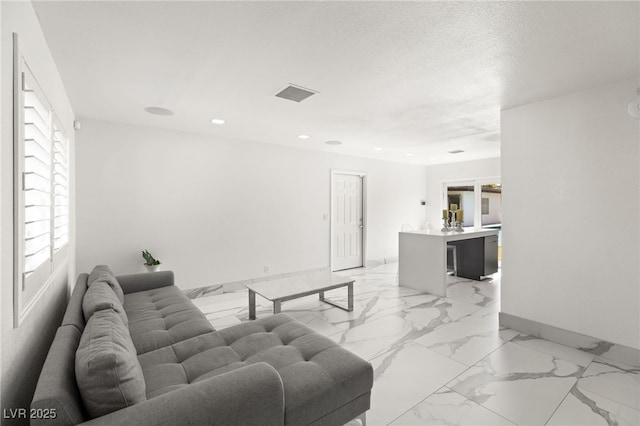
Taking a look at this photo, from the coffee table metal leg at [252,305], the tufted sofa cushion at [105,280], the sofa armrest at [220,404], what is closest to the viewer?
the sofa armrest at [220,404]

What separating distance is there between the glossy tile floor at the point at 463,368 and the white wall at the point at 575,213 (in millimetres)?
369

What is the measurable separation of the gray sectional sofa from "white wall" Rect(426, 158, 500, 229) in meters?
6.08

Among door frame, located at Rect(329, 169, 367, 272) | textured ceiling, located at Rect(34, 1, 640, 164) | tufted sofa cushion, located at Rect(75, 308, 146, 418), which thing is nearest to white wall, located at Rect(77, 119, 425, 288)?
door frame, located at Rect(329, 169, 367, 272)

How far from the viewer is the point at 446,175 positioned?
741cm

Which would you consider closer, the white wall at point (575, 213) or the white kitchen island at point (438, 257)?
the white wall at point (575, 213)

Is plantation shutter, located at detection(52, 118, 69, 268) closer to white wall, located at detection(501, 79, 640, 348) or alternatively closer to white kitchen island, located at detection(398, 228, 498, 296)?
white wall, located at detection(501, 79, 640, 348)

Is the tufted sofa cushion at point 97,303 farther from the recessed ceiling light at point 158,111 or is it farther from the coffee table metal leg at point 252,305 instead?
the recessed ceiling light at point 158,111

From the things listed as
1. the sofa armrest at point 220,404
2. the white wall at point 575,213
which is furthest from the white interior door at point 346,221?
the sofa armrest at point 220,404

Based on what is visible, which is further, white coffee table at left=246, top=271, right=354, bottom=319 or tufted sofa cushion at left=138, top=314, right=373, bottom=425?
white coffee table at left=246, top=271, right=354, bottom=319

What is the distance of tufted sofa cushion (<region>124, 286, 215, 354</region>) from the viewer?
6.70 ft

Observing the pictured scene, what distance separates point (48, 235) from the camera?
186 centimetres

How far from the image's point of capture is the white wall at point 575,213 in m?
2.55

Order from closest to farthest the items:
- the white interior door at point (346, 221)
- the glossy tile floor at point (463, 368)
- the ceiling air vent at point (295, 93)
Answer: the glossy tile floor at point (463, 368) → the ceiling air vent at point (295, 93) → the white interior door at point (346, 221)

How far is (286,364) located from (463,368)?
1.59 metres
